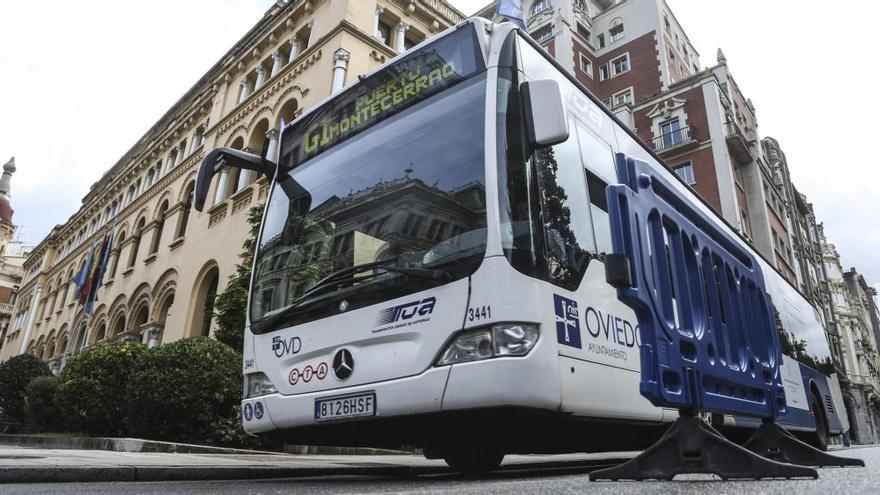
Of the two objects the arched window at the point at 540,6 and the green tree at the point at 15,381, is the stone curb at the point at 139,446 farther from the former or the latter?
the arched window at the point at 540,6

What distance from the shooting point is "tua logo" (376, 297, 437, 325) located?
3439 millimetres

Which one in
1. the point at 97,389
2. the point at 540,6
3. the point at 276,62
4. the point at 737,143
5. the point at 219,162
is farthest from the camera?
the point at 540,6

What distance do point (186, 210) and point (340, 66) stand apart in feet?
31.3

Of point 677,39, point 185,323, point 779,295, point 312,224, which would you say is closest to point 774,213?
point 677,39

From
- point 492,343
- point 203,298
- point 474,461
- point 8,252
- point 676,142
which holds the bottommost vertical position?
point 474,461

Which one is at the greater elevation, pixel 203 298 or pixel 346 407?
pixel 203 298

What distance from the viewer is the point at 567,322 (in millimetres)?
3393

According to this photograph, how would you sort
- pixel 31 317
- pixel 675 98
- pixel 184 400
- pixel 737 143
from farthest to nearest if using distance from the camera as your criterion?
pixel 31 317, pixel 675 98, pixel 737 143, pixel 184 400

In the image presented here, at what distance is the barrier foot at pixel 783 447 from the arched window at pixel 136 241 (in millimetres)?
24450

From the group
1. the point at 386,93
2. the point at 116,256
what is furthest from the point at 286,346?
the point at 116,256

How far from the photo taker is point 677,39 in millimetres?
33188

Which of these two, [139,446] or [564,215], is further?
[139,446]

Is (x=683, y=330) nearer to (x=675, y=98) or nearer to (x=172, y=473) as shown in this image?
(x=172, y=473)

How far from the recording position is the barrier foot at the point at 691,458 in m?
2.51
